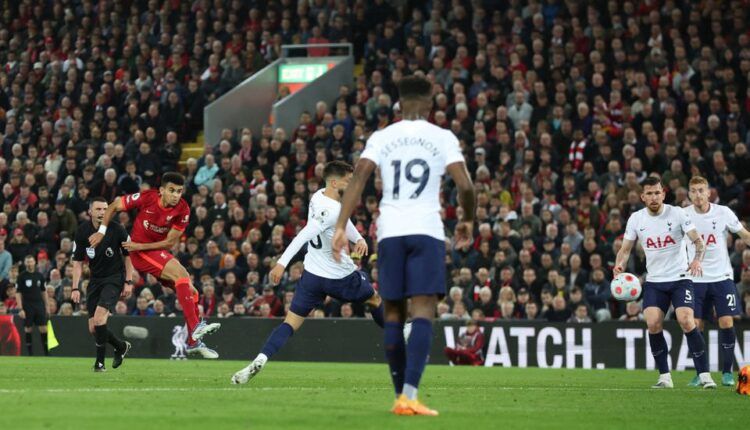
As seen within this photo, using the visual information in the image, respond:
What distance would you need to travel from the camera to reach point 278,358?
79.4ft

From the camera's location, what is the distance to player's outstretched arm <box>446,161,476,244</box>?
29.7 ft

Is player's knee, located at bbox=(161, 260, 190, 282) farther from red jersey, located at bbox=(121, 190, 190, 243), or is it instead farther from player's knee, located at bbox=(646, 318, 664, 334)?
player's knee, located at bbox=(646, 318, 664, 334)

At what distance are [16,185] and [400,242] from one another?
2360cm

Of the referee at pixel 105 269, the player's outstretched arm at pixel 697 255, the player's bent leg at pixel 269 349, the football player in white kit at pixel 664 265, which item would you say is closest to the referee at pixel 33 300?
the referee at pixel 105 269

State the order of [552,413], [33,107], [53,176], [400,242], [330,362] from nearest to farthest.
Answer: [400,242], [552,413], [330,362], [53,176], [33,107]

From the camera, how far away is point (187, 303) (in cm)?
1571

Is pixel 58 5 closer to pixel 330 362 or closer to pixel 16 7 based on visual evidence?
pixel 16 7

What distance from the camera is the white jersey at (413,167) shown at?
361 inches

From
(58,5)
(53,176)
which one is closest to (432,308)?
(53,176)

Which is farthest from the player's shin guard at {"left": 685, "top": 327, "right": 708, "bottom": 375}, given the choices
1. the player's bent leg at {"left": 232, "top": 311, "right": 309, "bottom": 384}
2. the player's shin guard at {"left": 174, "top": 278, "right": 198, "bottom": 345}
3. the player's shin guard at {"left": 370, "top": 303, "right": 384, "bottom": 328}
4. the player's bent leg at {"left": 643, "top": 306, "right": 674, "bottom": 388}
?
the player's shin guard at {"left": 174, "top": 278, "right": 198, "bottom": 345}

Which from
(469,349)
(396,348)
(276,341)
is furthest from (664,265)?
(469,349)

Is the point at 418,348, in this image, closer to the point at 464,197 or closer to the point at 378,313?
the point at 464,197

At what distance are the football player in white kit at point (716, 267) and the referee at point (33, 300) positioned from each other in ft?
46.4

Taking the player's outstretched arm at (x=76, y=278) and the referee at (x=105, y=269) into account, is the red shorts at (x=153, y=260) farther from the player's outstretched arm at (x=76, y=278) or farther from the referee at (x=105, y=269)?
the player's outstretched arm at (x=76, y=278)
